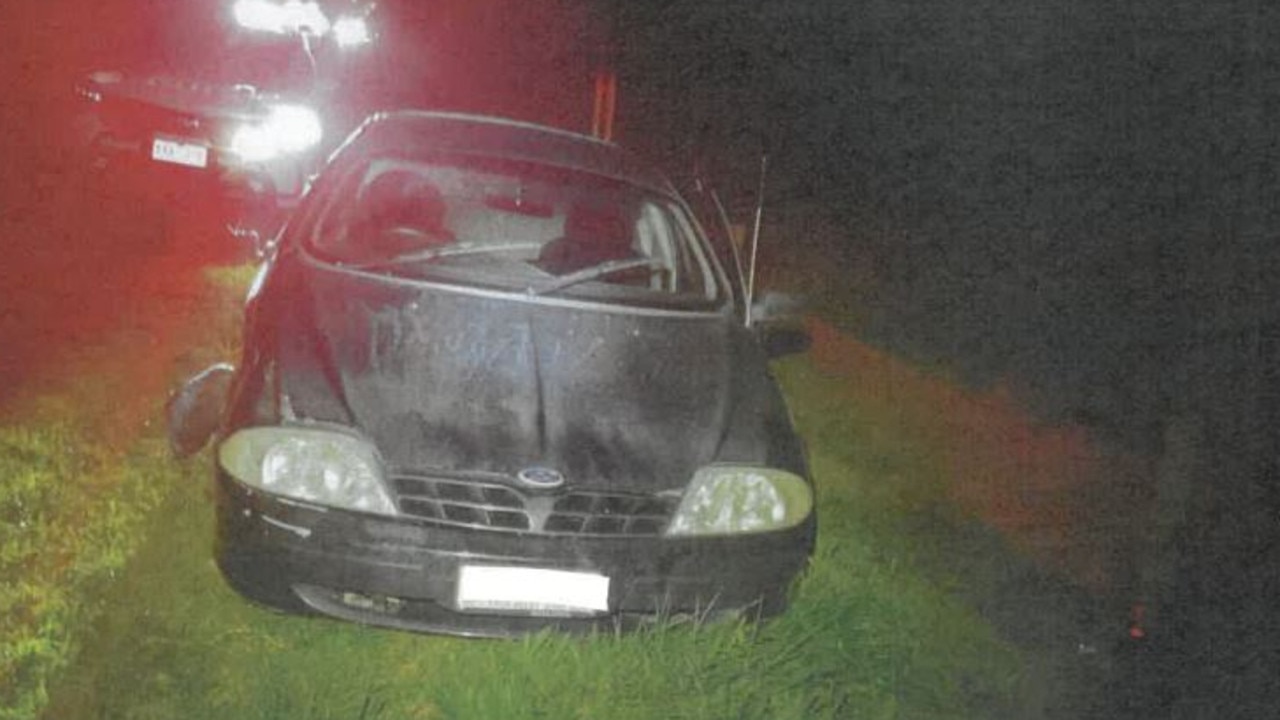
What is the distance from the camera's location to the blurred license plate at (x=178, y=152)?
10141mm

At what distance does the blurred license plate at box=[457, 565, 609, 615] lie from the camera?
3617mm

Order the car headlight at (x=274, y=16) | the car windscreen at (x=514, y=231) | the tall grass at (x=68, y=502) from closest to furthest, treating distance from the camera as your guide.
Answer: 1. the tall grass at (x=68, y=502)
2. the car windscreen at (x=514, y=231)
3. the car headlight at (x=274, y=16)

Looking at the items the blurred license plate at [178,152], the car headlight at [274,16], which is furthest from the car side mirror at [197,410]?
the car headlight at [274,16]

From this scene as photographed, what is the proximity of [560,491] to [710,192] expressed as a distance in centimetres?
251

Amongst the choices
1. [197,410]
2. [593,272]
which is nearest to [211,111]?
[197,410]

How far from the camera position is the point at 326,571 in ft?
11.8

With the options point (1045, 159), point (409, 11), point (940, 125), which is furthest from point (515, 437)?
point (409, 11)

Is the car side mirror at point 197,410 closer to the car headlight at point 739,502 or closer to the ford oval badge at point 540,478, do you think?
the ford oval badge at point 540,478

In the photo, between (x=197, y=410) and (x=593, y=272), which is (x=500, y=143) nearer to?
(x=593, y=272)

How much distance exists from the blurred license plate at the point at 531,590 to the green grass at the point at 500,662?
12 centimetres

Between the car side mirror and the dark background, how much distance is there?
3.15 meters

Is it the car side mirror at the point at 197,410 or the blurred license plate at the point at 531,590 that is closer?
the blurred license plate at the point at 531,590

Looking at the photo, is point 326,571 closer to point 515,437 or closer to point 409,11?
point 515,437

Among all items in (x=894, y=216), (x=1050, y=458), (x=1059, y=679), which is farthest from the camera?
(x=894, y=216)
